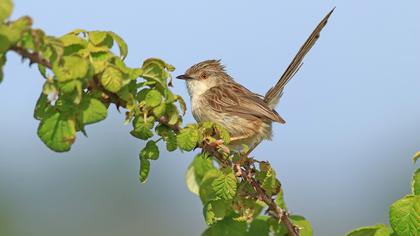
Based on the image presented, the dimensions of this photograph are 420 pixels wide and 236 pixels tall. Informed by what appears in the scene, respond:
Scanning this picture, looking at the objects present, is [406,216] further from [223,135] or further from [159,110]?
[159,110]

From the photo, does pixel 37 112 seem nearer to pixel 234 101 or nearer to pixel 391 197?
pixel 234 101

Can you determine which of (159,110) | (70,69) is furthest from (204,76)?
(70,69)

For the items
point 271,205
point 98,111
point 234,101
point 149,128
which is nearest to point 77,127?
point 98,111

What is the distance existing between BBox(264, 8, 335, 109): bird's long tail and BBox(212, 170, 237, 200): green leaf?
3.15 m

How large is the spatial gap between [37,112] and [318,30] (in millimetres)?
3918

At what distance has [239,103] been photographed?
267 inches

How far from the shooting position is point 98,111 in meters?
2.39

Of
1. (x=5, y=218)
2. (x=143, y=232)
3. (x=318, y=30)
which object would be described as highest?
(x=318, y=30)

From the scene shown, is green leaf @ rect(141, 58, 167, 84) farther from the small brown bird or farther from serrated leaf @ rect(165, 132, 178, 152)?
the small brown bird

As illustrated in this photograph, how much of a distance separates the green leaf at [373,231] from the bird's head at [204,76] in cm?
453

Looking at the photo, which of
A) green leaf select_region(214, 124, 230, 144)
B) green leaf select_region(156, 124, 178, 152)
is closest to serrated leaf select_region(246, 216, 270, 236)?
green leaf select_region(214, 124, 230, 144)

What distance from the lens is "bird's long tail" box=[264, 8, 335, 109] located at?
243 inches

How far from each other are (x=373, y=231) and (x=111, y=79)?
1164mm

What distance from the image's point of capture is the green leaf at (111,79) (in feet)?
7.88
